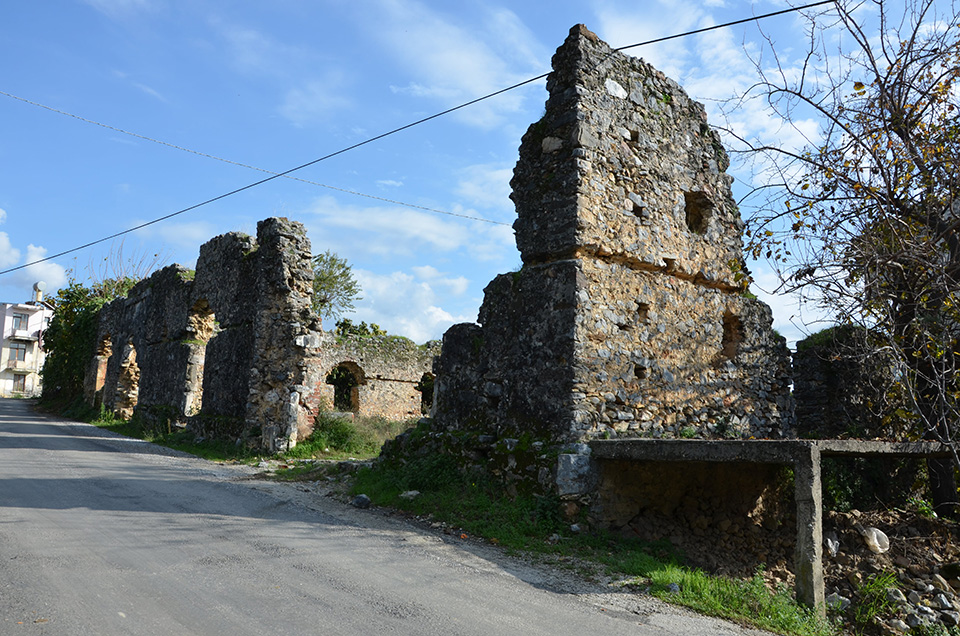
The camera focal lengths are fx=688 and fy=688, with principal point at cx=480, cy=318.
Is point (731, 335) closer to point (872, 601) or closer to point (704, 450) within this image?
point (704, 450)

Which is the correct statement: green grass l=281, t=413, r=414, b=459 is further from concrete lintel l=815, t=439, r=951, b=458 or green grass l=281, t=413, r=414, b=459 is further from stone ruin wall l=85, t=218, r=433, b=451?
concrete lintel l=815, t=439, r=951, b=458

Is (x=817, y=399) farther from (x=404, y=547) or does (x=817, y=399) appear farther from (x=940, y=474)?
(x=404, y=547)

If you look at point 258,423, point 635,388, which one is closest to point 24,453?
point 258,423

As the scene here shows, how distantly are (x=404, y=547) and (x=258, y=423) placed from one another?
25.0 feet

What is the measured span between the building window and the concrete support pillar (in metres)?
72.7

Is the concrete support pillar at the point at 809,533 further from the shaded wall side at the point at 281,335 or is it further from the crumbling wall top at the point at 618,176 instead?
the shaded wall side at the point at 281,335

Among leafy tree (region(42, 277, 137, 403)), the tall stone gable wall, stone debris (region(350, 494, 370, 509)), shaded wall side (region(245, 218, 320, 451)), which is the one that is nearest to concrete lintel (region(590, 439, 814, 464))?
the tall stone gable wall

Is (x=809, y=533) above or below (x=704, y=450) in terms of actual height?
below

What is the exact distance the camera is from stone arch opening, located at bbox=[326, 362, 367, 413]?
19.1 metres

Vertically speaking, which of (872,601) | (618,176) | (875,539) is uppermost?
(618,176)

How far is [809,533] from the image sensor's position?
5.53 meters

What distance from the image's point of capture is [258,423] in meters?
13.0

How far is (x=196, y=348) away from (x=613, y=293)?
39.0 feet

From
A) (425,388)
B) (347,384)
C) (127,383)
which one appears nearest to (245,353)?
(347,384)
